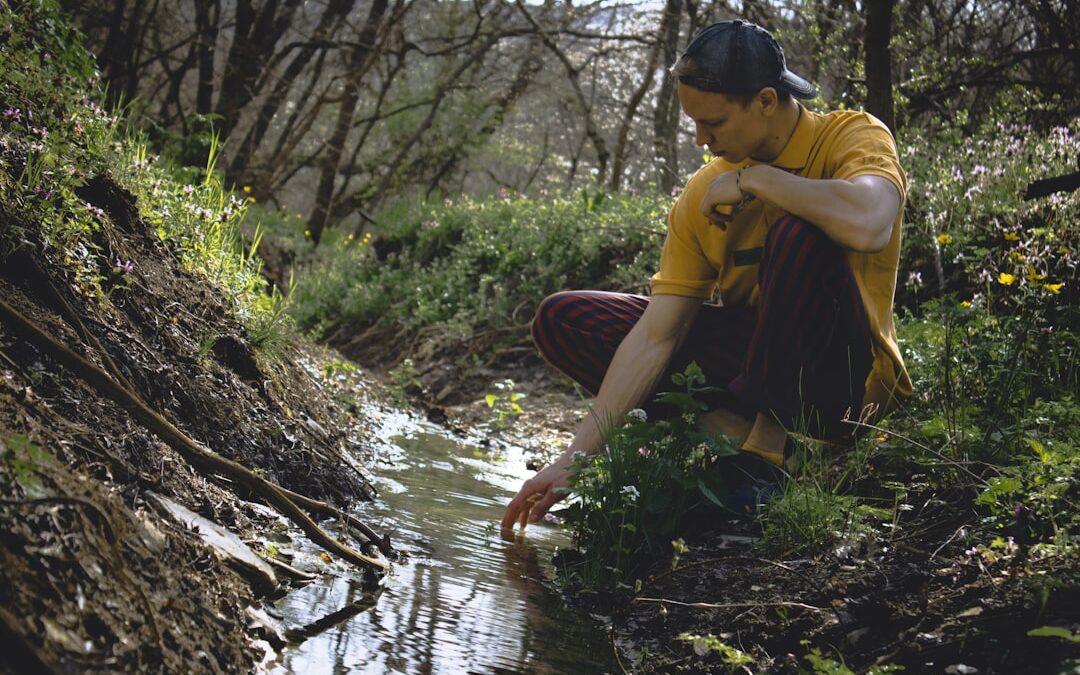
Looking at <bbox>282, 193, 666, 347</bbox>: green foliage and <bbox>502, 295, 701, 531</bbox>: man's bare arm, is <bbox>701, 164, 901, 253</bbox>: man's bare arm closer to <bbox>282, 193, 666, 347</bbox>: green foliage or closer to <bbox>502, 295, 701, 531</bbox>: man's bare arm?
<bbox>502, 295, 701, 531</bbox>: man's bare arm

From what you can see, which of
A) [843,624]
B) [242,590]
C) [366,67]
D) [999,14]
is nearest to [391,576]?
[242,590]

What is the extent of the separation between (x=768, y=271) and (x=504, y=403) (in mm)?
3860

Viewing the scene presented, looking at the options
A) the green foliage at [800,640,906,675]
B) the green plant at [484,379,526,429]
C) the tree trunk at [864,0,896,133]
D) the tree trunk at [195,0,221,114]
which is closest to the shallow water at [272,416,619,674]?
the green foliage at [800,640,906,675]

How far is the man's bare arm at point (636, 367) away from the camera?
3.29 meters

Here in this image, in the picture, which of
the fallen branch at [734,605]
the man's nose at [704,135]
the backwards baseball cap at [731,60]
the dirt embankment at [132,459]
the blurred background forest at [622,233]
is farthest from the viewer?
the man's nose at [704,135]

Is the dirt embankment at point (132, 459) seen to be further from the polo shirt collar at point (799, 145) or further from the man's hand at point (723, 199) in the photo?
the polo shirt collar at point (799, 145)

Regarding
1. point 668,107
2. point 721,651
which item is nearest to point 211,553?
point 721,651

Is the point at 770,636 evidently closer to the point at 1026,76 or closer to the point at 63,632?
the point at 63,632

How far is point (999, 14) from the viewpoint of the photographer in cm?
912

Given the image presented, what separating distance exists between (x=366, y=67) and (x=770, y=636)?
35.0 ft

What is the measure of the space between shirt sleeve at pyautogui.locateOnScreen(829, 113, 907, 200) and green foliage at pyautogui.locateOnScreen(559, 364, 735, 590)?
0.78 meters

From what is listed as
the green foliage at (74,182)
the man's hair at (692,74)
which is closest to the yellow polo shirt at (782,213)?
the man's hair at (692,74)

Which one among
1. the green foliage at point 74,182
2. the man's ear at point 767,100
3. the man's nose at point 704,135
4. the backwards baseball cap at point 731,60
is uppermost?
the backwards baseball cap at point 731,60

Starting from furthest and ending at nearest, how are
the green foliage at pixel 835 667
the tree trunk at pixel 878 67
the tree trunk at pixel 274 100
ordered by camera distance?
the tree trunk at pixel 274 100, the tree trunk at pixel 878 67, the green foliage at pixel 835 667
